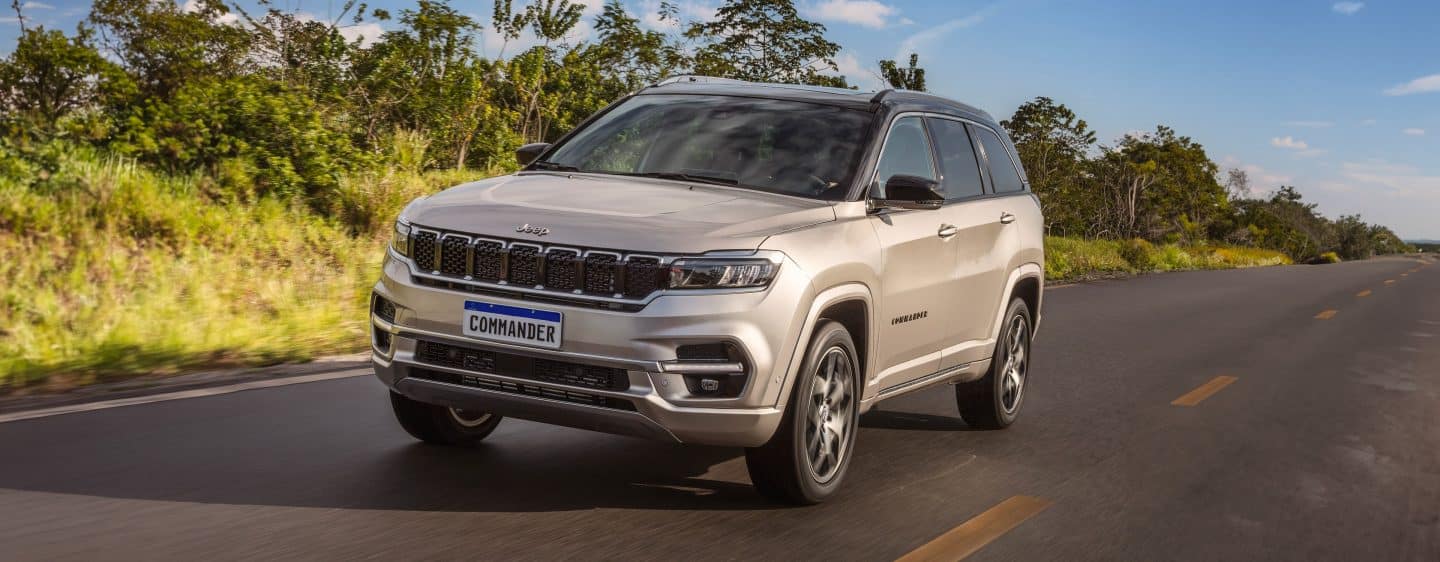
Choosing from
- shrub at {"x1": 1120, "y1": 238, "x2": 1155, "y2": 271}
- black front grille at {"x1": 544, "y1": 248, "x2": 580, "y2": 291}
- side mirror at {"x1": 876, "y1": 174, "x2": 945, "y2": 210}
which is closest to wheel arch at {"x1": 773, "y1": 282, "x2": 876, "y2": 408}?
side mirror at {"x1": 876, "y1": 174, "x2": 945, "y2": 210}

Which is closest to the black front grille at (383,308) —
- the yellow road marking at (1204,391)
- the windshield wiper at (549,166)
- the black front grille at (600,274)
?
the black front grille at (600,274)

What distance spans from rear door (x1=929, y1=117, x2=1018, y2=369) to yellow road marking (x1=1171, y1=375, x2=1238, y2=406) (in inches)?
103

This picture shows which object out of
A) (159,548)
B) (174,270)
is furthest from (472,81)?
(159,548)

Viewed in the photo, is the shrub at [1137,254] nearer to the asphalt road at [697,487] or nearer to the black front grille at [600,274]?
the asphalt road at [697,487]

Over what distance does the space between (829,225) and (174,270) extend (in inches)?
285

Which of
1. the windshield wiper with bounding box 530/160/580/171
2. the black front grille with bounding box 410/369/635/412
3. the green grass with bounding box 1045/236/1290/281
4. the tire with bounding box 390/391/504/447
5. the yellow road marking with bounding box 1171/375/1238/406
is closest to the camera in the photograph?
the black front grille with bounding box 410/369/635/412

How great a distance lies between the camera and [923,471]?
21.8ft

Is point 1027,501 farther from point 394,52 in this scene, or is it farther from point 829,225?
point 394,52

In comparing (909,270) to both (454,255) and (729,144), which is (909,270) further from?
(454,255)

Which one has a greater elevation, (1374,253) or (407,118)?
(407,118)

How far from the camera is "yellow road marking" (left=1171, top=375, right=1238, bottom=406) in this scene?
31.4 feet

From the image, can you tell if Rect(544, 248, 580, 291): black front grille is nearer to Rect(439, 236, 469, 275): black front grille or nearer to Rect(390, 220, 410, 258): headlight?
Rect(439, 236, 469, 275): black front grille

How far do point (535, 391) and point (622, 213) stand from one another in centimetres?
76

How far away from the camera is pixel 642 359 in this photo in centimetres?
493
